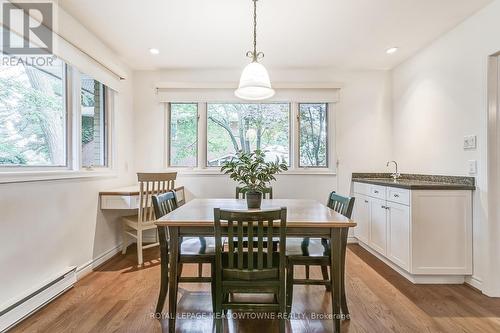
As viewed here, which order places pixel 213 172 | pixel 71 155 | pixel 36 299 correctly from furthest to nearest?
pixel 213 172 < pixel 71 155 < pixel 36 299

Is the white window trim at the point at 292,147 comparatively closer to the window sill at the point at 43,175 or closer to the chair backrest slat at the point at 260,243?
the window sill at the point at 43,175

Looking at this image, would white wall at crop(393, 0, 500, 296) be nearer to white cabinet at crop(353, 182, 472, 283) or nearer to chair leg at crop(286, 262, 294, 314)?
white cabinet at crop(353, 182, 472, 283)

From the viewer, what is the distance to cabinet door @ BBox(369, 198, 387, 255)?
3014 mm

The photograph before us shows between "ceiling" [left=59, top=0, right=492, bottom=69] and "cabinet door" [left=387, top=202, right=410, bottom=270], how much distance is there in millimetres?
1791

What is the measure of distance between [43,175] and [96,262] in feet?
4.10

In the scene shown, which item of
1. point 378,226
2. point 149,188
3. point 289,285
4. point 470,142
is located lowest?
point 289,285

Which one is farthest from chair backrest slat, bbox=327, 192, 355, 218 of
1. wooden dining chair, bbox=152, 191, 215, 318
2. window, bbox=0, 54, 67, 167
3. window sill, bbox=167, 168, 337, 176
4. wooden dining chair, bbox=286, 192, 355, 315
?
window, bbox=0, 54, 67, 167

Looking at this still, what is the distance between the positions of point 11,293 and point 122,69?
2.71 metres

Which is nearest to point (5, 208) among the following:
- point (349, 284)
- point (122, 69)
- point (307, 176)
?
point (122, 69)

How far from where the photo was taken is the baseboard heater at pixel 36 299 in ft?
5.92

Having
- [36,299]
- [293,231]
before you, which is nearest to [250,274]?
[293,231]

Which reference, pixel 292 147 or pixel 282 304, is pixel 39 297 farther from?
pixel 292 147

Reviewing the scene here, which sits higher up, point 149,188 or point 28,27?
point 28,27

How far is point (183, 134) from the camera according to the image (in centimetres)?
398
